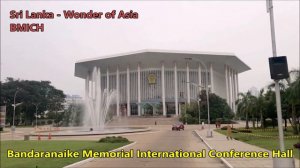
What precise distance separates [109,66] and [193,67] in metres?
29.1

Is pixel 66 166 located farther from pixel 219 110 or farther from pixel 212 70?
pixel 212 70

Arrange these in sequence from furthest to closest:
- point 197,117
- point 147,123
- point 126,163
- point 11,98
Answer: point 11,98
point 147,123
point 197,117
point 126,163

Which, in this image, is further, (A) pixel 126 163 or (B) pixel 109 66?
(B) pixel 109 66

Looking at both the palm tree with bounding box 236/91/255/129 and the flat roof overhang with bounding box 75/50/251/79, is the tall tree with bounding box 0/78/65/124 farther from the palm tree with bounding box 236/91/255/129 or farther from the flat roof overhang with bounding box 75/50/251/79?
the palm tree with bounding box 236/91/255/129

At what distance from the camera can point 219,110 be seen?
263 feet

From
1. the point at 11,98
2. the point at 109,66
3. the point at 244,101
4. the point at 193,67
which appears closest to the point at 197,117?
the point at 244,101
